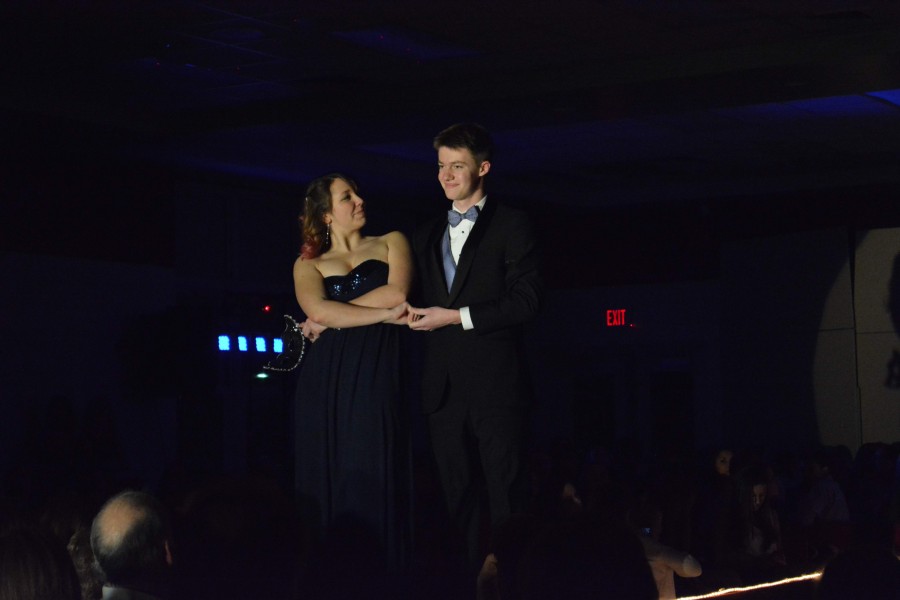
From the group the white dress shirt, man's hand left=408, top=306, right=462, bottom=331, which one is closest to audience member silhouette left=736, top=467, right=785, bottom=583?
the white dress shirt

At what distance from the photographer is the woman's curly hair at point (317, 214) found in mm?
3441

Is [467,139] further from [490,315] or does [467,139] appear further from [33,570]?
[33,570]

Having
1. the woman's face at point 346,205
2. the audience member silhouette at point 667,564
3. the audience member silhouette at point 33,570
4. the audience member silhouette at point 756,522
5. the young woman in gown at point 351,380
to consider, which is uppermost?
the woman's face at point 346,205

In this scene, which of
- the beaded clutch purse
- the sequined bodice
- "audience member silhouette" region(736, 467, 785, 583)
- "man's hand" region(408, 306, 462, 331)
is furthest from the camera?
"audience member silhouette" region(736, 467, 785, 583)

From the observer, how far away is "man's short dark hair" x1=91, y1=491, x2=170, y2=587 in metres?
2.50

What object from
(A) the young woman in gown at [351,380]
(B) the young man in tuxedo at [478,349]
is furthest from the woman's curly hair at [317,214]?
(B) the young man in tuxedo at [478,349]

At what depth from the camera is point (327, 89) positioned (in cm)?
886

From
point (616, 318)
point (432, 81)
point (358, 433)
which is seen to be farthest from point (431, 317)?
point (616, 318)

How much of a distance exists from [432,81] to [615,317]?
622 cm

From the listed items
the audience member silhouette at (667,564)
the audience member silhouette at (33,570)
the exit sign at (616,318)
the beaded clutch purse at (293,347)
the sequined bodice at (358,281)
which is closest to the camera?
the audience member silhouette at (33,570)

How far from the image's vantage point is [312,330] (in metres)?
3.51

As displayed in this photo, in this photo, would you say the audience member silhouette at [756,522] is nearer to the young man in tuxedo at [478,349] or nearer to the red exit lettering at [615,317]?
the young man in tuxedo at [478,349]

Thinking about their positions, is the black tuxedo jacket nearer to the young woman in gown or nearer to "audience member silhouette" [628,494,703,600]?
the young woman in gown

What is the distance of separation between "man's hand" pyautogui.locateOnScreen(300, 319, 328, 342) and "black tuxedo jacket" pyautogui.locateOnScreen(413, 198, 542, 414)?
11.2 inches
